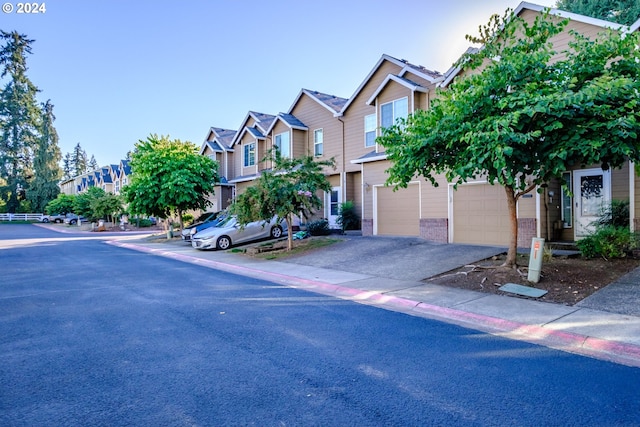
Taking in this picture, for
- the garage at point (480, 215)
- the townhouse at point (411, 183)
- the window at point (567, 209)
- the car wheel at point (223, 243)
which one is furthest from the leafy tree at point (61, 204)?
the window at point (567, 209)

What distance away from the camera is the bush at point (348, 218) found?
1942 centimetres

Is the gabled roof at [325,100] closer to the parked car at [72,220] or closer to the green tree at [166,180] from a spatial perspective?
the green tree at [166,180]

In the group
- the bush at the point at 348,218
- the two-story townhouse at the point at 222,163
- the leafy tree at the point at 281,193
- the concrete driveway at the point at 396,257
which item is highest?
the two-story townhouse at the point at 222,163

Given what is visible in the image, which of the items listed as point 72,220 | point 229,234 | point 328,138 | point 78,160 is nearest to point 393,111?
point 328,138

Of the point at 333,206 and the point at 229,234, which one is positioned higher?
the point at 333,206

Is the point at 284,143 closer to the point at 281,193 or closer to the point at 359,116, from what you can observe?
the point at 359,116

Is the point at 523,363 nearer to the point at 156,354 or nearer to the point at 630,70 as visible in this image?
the point at 156,354

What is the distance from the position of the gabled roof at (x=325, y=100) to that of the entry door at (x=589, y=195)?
11.7m

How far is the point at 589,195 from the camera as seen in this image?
12.7 m

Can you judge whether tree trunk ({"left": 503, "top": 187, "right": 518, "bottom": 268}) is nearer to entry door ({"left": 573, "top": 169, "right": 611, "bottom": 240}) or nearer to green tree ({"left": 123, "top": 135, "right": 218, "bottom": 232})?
entry door ({"left": 573, "top": 169, "right": 611, "bottom": 240})

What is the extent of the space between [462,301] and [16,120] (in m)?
73.1

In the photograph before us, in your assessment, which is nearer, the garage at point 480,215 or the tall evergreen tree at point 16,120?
the garage at point 480,215

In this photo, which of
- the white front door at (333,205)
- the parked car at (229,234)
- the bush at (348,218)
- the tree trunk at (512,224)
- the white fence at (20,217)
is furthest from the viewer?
the white fence at (20,217)

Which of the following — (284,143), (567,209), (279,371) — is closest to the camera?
(279,371)
